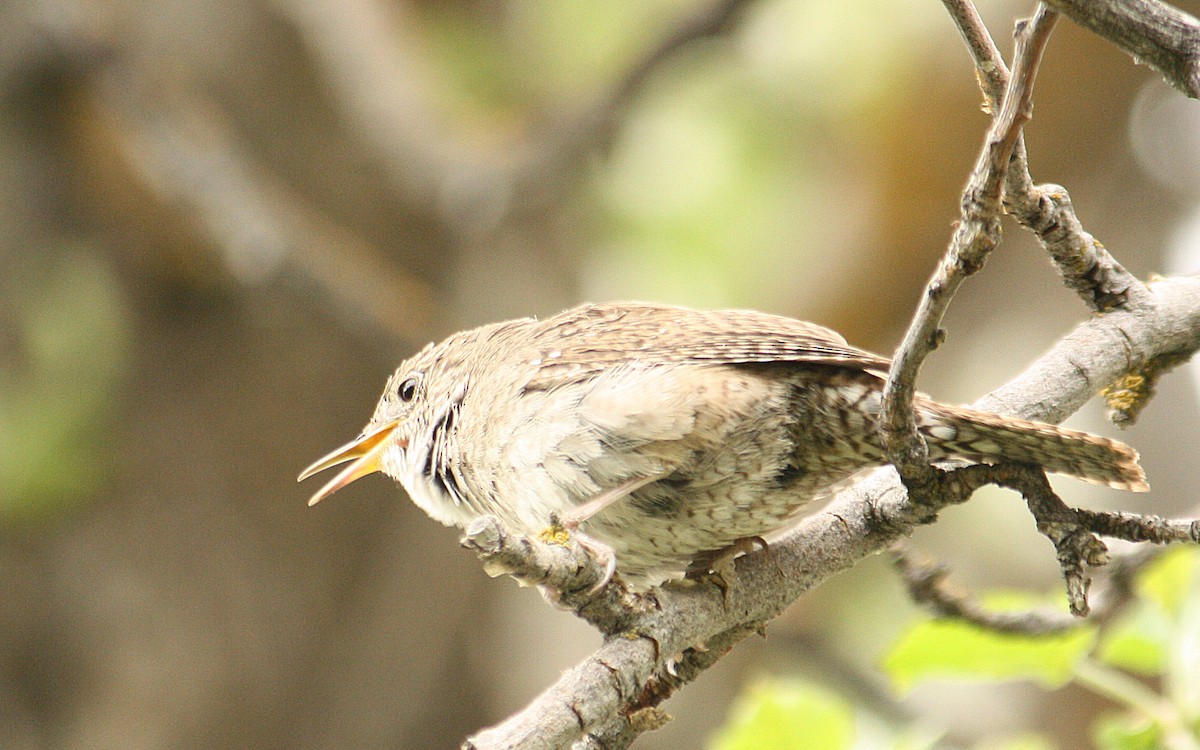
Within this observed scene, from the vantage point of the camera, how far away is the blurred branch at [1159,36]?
143 cm

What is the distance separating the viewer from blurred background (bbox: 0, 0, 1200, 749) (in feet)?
16.8

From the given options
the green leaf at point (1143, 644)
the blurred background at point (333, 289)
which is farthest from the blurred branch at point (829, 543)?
the blurred background at point (333, 289)

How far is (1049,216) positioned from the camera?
6.65 ft

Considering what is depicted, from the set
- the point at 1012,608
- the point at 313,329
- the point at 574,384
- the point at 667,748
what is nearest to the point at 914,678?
the point at 1012,608

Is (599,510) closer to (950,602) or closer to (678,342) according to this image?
(678,342)

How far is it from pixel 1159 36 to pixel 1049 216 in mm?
603

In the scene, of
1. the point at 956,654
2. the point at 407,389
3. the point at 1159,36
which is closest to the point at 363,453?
the point at 407,389

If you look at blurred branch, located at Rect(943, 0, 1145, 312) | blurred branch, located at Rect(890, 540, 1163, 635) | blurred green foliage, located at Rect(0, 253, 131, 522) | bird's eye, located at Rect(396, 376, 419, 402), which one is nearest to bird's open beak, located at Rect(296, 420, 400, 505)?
bird's eye, located at Rect(396, 376, 419, 402)

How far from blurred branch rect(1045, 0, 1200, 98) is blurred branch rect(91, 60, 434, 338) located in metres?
4.04

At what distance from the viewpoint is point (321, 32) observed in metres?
5.99

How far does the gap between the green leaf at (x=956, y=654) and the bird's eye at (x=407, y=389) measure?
151cm

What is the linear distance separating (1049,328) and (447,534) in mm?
3321

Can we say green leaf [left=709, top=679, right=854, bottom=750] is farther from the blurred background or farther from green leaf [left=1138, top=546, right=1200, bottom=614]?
the blurred background

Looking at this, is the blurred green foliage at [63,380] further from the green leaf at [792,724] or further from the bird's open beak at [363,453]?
the green leaf at [792,724]
